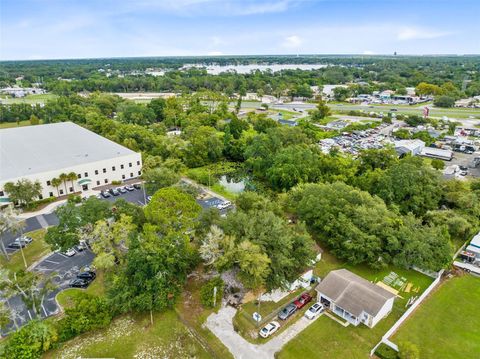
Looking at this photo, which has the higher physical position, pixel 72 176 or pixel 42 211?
pixel 72 176

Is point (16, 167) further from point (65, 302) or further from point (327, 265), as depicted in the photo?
point (327, 265)

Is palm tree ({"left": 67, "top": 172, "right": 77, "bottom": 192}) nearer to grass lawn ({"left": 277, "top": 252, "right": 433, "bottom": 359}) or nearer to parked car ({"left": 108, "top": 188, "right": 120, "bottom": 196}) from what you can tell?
parked car ({"left": 108, "top": 188, "right": 120, "bottom": 196})

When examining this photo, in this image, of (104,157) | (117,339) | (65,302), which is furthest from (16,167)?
(117,339)

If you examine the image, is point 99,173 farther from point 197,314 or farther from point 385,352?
point 385,352

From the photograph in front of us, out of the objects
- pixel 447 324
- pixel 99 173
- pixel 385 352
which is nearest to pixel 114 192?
pixel 99 173

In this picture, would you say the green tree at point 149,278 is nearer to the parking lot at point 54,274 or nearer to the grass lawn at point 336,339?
the parking lot at point 54,274

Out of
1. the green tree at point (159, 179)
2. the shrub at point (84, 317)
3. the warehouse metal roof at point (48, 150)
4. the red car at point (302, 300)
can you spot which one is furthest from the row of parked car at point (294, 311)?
the warehouse metal roof at point (48, 150)

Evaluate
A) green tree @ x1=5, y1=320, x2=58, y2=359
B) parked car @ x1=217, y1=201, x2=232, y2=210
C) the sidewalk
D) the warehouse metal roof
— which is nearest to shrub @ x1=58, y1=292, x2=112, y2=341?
green tree @ x1=5, y1=320, x2=58, y2=359
